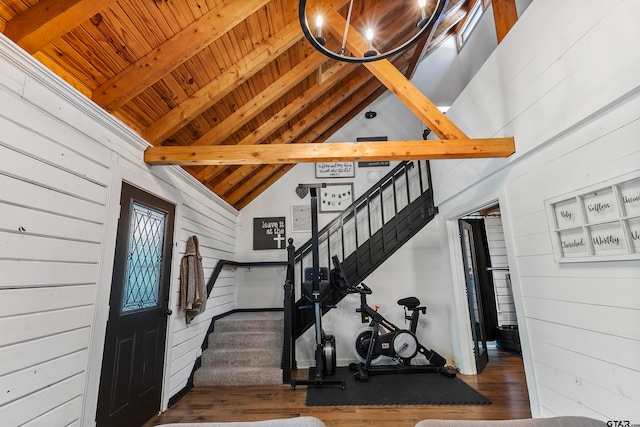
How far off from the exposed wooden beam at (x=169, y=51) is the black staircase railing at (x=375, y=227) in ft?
9.71

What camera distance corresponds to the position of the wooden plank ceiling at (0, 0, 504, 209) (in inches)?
72.3

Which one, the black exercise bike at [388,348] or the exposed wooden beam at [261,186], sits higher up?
the exposed wooden beam at [261,186]

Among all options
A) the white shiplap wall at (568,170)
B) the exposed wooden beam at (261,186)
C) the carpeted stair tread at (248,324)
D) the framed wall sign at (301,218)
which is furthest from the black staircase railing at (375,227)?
the white shiplap wall at (568,170)

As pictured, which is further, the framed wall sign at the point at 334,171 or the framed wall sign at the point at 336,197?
the framed wall sign at the point at 334,171

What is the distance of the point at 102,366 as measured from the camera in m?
2.21

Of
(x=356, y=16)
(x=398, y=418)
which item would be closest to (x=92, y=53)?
(x=356, y=16)

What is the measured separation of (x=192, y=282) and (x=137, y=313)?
77cm

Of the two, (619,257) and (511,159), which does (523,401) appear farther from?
(511,159)

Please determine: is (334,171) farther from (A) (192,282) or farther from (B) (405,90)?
(A) (192,282)

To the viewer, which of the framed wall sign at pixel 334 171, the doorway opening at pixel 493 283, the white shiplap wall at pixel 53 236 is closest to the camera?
the white shiplap wall at pixel 53 236

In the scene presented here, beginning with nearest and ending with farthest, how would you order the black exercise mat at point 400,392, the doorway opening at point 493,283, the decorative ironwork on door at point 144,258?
the decorative ironwork on door at point 144,258, the black exercise mat at point 400,392, the doorway opening at point 493,283

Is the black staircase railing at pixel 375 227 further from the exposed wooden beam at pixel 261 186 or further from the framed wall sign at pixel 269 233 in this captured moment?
the exposed wooden beam at pixel 261 186

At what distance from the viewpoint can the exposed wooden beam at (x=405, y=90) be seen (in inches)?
110

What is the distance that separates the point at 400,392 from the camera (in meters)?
3.32
